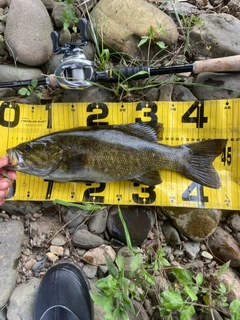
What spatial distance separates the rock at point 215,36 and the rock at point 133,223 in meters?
1.83

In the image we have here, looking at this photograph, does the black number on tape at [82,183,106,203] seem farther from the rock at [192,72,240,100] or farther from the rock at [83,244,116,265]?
the rock at [192,72,240,100]

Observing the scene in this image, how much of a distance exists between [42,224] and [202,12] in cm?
Result: 297

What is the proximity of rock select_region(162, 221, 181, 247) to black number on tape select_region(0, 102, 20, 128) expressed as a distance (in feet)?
6.23

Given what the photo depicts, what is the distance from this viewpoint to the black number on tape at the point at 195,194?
9.39 feet

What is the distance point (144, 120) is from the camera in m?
2.96

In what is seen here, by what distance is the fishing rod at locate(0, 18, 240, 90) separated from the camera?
8.82 feet

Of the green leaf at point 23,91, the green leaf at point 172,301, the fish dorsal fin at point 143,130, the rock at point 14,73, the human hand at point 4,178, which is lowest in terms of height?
the green leaf at point 172,301

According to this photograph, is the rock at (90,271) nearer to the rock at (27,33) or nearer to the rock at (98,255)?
the rock at (98,255)

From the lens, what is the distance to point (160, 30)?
296cm

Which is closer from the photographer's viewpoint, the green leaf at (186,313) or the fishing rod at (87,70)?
the green leaf at (186,313)

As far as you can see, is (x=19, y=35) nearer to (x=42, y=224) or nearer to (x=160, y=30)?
(x=160, y=30)

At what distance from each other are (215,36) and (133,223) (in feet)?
7.10

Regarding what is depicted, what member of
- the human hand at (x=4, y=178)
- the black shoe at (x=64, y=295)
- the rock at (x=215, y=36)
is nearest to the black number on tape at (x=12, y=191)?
the human hand at (x=4, y=178)

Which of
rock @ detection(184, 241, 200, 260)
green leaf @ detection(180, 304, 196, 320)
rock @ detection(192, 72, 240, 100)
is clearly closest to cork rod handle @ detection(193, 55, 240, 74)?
rock @ detection(192, 72, 240, 100)
